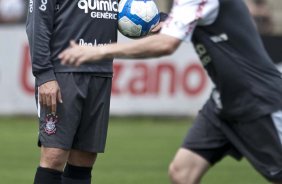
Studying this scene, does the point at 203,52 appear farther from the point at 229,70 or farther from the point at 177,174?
the point at 177,174

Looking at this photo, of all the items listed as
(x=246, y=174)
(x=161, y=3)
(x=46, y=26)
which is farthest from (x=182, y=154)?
(x=161, y=3)

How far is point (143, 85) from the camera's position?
1756cm

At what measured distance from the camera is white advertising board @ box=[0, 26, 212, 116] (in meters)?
17.5

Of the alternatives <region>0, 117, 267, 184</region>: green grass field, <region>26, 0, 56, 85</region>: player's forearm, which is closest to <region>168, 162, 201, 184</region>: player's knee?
<region>26, 0, 56, 85</region>: player's forearm

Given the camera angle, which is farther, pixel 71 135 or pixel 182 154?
pixel 71 135

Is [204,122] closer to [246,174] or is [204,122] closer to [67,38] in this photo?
[67,38]

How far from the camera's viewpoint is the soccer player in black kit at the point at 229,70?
21.2 feet

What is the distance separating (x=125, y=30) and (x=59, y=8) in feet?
1.79

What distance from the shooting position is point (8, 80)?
17.7m

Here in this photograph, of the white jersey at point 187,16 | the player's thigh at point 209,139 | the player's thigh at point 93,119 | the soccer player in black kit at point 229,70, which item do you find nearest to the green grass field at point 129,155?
the player's thigh at point 93,119

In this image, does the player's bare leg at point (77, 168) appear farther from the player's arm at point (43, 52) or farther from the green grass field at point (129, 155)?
the green grass field at point (129, 155)

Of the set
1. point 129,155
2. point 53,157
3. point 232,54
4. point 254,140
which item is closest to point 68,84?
point 53,157

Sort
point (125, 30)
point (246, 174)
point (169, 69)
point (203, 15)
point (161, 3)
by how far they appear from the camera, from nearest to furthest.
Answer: point (203, 15), point (125, 30), point (246, 174), point (169, 69), point (161, 3)

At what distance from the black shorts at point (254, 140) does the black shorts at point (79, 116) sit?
1032 millimetres
